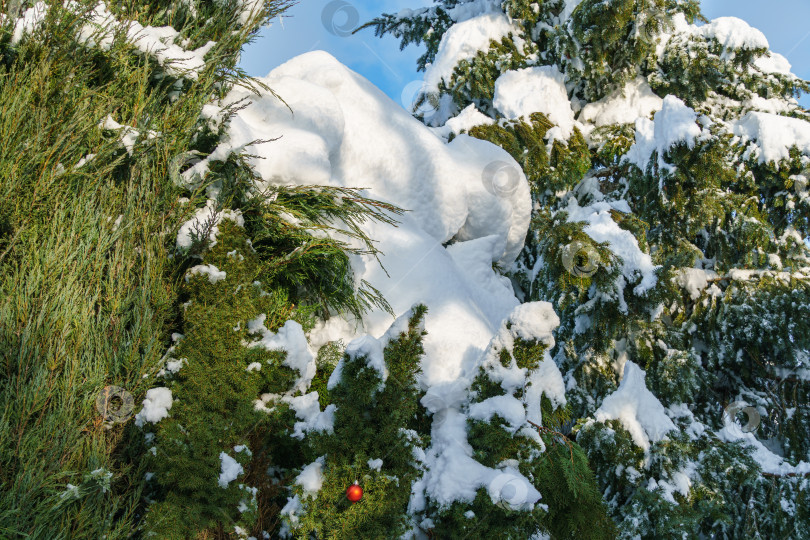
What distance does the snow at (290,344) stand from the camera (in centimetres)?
205

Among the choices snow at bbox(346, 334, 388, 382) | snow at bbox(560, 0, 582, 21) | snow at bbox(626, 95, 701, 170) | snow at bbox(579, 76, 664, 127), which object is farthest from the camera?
snow at bbox(560, 0, 582, 21)

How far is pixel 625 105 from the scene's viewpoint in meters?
6.32

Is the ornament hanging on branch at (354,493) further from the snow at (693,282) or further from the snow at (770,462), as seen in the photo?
the snow at (693,282)

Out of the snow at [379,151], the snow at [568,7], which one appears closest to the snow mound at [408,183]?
the snow at [379,151]

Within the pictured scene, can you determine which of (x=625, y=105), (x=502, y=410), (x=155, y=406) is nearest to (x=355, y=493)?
(x=502, y=410)

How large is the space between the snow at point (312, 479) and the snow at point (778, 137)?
15.9ft

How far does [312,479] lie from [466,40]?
6.21 metres

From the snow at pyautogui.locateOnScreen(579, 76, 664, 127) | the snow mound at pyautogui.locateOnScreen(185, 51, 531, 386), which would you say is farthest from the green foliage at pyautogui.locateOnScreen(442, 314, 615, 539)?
the snow at pyautogui.locateOnScreen(579, 76, 664, 127)

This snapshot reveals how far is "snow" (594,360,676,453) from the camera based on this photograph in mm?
2971

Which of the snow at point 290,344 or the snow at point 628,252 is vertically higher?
the snow at point 628,252

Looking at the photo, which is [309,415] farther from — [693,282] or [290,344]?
[693,282]

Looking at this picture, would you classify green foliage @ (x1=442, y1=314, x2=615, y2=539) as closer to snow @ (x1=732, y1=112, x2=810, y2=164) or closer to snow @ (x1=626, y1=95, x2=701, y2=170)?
snow @ (x1=626, y1=95, x2=701, y2=170)

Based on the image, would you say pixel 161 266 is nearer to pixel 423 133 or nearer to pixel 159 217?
pixel 159 217

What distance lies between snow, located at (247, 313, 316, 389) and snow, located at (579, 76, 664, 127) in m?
5.37
